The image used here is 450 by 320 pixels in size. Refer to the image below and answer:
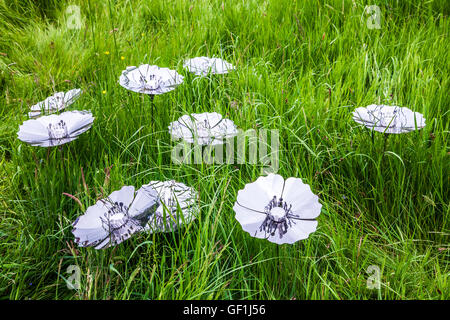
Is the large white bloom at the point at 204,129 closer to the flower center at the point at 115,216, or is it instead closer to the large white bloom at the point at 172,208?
the large white bloom at the point at 172,208

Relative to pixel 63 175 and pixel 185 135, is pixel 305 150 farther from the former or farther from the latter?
pixel 63 175

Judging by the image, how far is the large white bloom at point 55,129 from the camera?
1072 mm

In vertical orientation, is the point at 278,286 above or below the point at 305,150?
below

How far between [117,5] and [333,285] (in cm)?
194

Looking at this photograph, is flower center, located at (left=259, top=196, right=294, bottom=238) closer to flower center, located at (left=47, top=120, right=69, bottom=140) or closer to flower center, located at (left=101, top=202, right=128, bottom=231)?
flower center, located at (left=101, top=202, right=128, bottom=231)

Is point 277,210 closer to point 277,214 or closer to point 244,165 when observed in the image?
point 277,214

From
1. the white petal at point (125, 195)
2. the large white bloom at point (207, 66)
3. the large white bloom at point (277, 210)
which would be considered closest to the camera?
the large white bloom at point (277, 210)

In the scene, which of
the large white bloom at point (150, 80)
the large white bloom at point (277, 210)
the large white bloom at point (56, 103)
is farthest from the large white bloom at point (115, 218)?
the large white bloom at point (56, 103)

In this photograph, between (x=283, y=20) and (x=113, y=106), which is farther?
(x=283, y=20)

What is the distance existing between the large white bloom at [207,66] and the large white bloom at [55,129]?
493 mm
